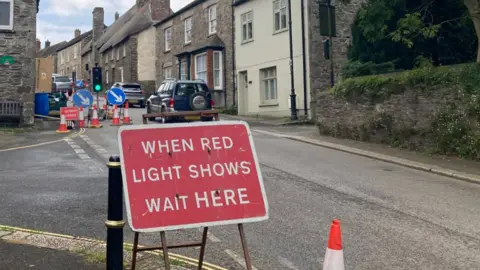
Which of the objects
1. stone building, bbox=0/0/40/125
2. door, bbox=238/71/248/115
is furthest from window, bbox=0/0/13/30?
door, bbox=238/71/248/115

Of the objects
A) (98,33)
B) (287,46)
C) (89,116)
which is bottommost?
(89,116)

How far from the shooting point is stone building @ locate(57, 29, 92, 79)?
72.4 m

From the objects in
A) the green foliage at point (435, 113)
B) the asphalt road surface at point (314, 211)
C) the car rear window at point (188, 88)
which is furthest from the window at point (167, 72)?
the asphalt road surface at point (314, 211)

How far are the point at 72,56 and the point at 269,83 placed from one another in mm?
57887

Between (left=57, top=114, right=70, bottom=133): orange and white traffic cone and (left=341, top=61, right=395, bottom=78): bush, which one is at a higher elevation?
(left=341, top=61, right=395, bottom=78): bush

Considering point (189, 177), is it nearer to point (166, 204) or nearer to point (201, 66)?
point (166, 204)

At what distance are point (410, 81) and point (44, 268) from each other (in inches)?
467

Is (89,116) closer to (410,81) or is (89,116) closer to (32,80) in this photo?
(32,80)

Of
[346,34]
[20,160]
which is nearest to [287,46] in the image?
[346,34]

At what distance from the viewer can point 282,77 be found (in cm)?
2450

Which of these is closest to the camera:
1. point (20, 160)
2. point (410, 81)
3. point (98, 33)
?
point (20, 160)

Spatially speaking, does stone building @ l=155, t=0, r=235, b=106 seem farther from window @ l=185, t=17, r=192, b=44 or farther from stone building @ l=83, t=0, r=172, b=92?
stone building @ l=83, t=0, r=172, b=92

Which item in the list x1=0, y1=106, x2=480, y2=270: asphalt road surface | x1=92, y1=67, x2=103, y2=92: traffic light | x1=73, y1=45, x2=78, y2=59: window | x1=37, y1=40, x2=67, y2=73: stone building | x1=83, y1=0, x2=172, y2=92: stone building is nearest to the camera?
x1=0, y1=106, x2=480, y2=270: asphalt road surface

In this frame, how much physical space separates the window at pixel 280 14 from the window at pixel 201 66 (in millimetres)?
7855
